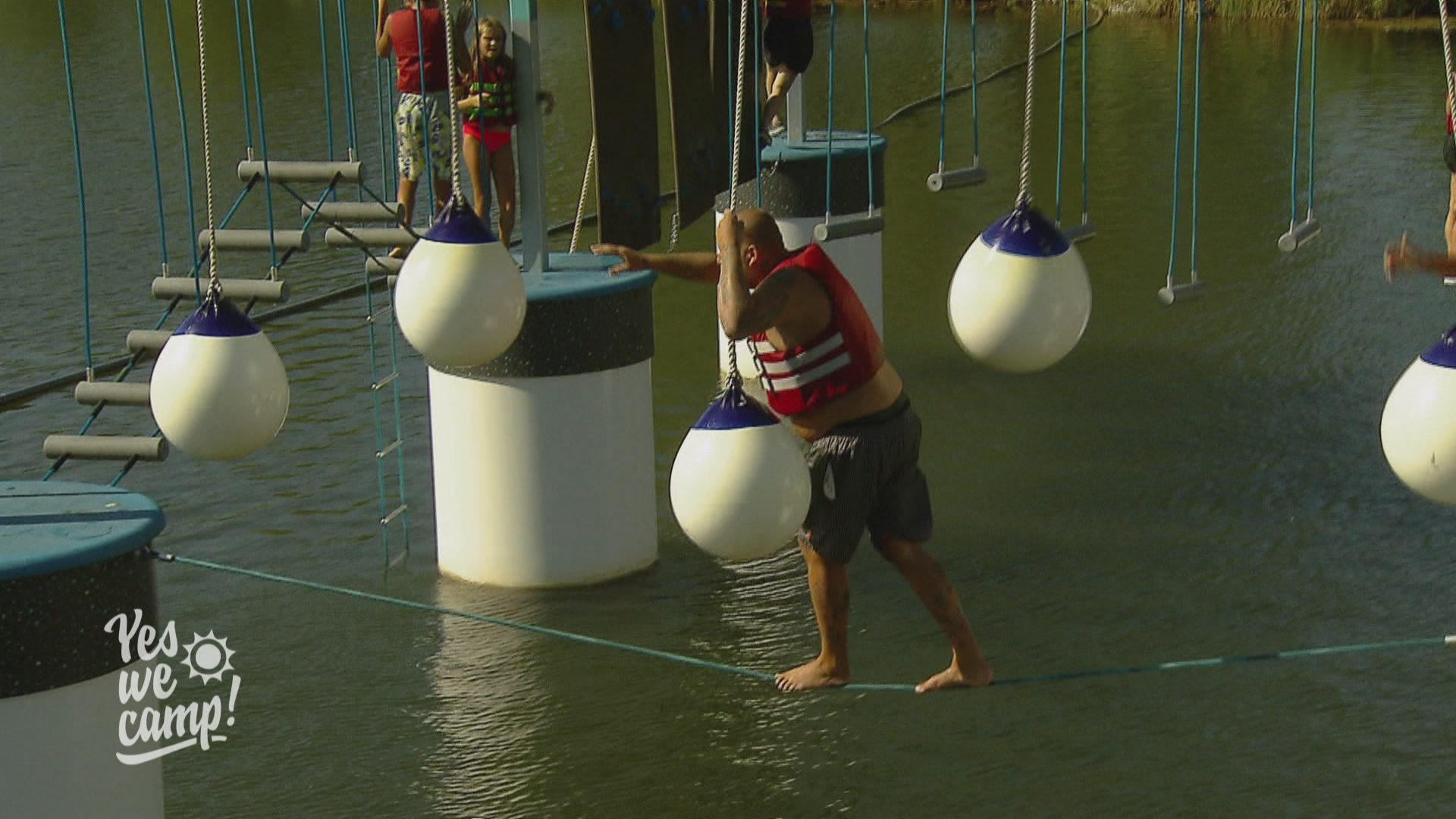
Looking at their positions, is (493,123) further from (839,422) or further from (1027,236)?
(1027,236)

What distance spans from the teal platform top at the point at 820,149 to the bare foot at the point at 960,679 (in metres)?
5.16

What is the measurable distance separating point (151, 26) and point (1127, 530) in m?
23.6

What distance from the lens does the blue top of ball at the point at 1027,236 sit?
18.7ft

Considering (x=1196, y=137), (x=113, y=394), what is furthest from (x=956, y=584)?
(x=113, y=394)

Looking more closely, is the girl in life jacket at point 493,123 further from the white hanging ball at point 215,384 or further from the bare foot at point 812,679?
the bare foot at point 812,679

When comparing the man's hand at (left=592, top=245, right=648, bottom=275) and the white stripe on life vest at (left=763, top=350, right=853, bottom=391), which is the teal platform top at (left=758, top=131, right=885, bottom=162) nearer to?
the man's hand at (left=592, top=245, right=648, bottom=275)

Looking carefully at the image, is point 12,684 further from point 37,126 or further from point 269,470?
point 37,126

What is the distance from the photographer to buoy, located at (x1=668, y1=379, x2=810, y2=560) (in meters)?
5.46

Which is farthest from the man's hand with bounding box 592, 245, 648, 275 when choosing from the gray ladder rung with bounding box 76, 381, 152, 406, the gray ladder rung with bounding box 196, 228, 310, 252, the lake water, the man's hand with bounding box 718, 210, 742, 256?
the gray ladder rung with bounding box 76, 381, 152, 406

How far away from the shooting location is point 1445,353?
5.18 meters

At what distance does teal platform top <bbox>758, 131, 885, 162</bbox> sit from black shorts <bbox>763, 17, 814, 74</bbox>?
0.45 meters

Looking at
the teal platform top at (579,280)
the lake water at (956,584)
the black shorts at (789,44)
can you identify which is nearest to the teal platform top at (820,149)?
the black shorts at (789,44)

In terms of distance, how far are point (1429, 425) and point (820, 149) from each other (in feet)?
22.0

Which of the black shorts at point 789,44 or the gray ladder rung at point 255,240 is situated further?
the black shorts at point 789,44
